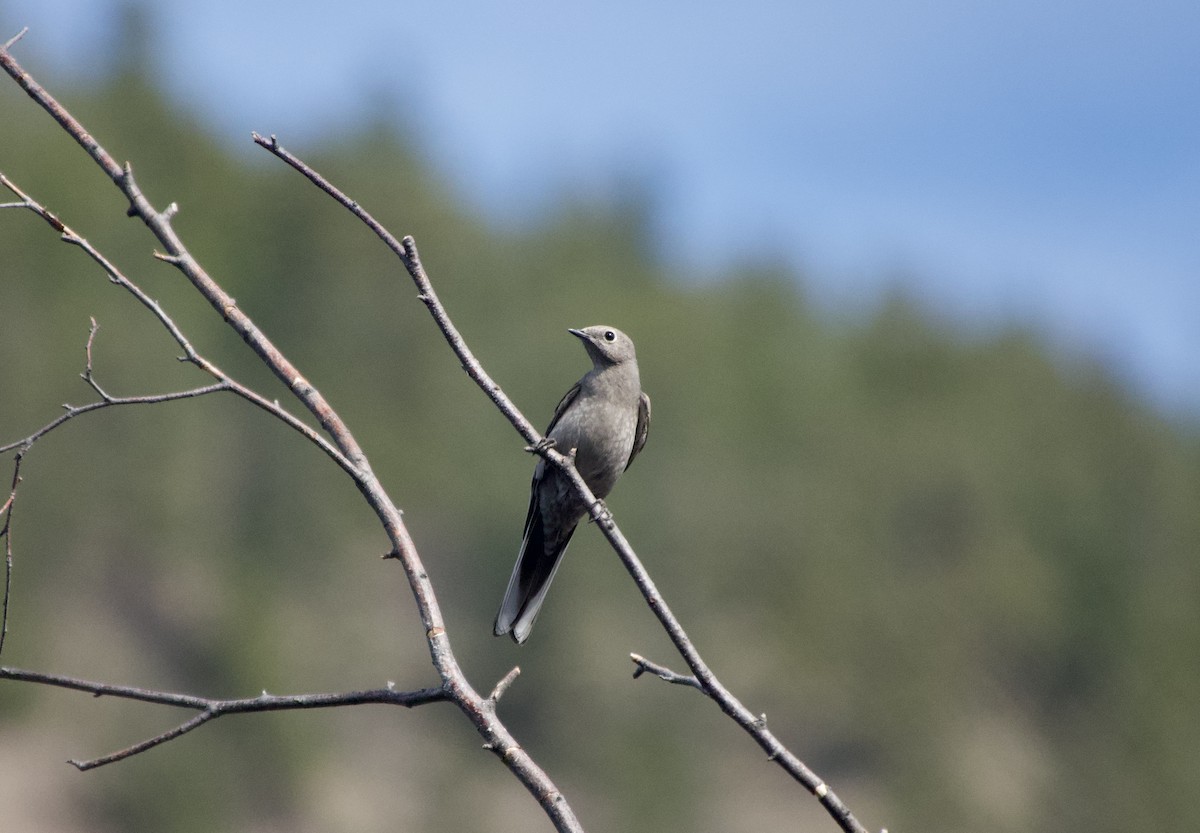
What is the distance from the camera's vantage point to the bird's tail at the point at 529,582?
747 centimetres

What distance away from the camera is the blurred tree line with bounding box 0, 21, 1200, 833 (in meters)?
62.9

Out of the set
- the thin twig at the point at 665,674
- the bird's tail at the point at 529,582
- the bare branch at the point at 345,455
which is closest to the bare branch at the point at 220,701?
the bare branch at the point at 345,455

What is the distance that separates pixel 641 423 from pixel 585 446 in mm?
1073

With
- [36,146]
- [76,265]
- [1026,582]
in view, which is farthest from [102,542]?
[1026,582]

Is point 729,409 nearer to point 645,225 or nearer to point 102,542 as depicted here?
point 645,225

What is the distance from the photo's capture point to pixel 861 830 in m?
3.69

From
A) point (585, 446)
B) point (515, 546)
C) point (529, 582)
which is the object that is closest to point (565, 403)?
point (585, 446)

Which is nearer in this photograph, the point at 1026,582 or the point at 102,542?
the point at 102,542

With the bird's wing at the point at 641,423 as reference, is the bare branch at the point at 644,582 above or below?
above

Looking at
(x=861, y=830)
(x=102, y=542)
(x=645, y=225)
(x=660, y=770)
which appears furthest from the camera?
(x=645, y=225)

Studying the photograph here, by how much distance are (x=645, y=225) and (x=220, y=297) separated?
123 m

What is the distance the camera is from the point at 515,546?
68.7m

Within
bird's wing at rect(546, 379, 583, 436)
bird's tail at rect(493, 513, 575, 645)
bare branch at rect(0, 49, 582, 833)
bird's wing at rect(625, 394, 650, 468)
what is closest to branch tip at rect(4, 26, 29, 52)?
bare branch at rect(0, 49, 582, 833)

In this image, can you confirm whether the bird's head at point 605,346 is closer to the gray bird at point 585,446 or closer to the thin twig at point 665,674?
the gray bird at point 585,446
